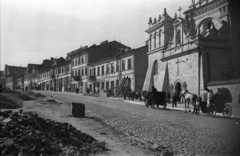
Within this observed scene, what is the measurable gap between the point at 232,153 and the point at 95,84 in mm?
45862

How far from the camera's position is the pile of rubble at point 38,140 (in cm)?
497

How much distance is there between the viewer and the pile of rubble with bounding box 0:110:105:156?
4973 mm

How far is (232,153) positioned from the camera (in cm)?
585

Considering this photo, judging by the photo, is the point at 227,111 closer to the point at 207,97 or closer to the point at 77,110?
the point at 207,97

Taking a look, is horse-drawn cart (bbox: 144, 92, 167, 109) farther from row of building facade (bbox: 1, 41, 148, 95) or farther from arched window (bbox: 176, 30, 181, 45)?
row of building facade (bbox: 1, 41, 148, 95)

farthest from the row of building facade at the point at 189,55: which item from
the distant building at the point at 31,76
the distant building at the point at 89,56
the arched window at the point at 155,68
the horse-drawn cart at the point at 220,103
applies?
the distant building at the point at 31,76

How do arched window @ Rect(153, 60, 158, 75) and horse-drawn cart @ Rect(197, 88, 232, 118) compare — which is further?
arched window @ Rect(153, 60, 158, 75)

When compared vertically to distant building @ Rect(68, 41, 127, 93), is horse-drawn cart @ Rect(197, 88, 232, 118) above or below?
below

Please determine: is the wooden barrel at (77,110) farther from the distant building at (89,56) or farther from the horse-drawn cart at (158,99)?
the distant building at (89,56)

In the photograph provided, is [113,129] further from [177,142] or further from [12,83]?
[12,83]

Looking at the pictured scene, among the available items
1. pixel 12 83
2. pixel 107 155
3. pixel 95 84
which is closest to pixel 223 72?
pixel 107 155

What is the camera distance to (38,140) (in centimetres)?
552

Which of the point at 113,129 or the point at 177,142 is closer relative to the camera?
the point at 177,142

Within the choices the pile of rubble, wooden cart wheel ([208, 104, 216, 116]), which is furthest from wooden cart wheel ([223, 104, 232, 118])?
the pile of rubble
